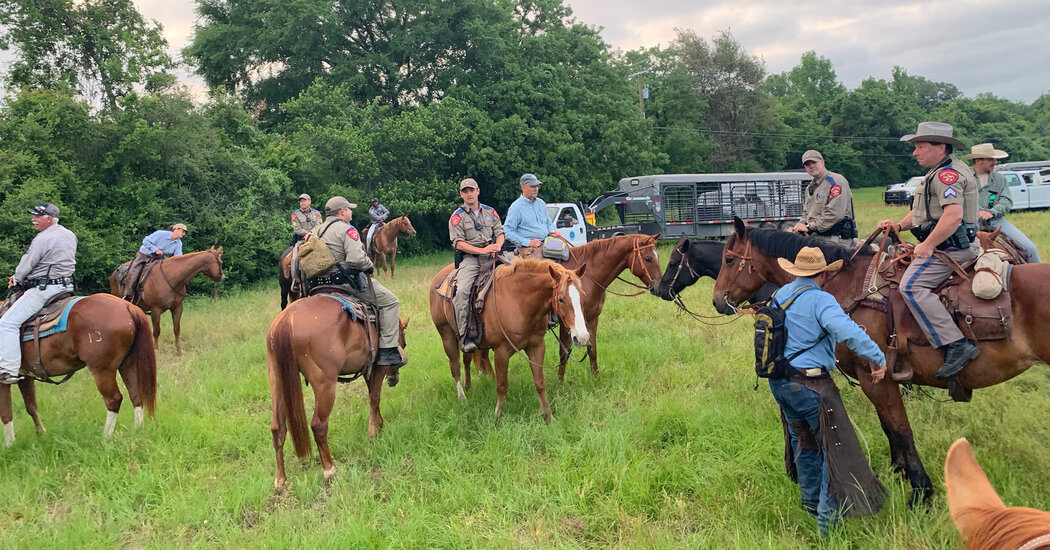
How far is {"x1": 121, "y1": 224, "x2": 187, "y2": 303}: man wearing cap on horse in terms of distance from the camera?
10.1 metres

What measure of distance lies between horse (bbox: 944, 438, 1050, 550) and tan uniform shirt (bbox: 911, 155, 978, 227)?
3.20 metres

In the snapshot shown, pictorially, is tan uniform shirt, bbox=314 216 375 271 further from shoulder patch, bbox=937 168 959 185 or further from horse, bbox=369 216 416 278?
horse, bbox=369 216 416 278

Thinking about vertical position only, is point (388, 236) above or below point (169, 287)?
above

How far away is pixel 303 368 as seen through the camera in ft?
16.5

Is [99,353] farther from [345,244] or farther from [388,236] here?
[388,236]

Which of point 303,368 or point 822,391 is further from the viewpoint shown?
point 303,368

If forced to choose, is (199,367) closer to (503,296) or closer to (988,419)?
(503,296)

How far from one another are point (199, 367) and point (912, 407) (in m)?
9.41

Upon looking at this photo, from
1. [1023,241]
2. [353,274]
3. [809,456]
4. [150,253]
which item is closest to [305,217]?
[150,253]

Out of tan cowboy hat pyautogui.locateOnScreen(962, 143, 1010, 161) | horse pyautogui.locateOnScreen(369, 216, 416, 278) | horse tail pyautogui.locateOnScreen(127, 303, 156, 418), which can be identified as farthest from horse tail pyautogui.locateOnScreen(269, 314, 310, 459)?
horse pyautogui.locateOnScreen(369, 216, 416, 278)

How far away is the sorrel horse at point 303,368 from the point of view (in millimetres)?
4879

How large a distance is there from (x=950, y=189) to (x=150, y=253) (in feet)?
38.8

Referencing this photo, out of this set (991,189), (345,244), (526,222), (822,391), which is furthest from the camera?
(526,222)

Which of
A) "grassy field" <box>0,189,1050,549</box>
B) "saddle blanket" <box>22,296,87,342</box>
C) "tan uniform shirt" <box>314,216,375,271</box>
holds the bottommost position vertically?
"grassy field" <box>0,189,1050,549</box>
